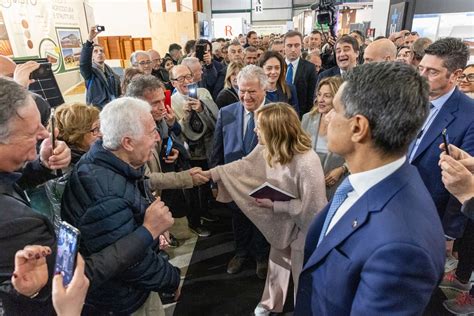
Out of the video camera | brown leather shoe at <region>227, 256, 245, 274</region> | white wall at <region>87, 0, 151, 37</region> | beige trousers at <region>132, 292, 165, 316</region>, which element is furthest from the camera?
white wall at <region>87, 0, 151, 37</region>

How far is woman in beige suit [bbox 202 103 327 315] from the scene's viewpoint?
1.93m

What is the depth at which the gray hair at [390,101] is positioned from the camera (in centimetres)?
88

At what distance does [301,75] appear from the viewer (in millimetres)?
4086

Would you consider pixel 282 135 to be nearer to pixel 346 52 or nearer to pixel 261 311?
pixel 261 311

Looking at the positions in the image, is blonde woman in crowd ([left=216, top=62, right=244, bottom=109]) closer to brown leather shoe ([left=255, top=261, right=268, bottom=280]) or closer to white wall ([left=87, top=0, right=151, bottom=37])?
brown leather shoe ([left=255, top=261, right=268, bottom=280])

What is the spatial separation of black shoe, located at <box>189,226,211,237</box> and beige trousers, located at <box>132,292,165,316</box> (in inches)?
66.8

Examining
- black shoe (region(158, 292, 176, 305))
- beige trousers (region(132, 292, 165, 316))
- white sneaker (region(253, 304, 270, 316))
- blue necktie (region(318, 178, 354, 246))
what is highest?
blue necktie (region(318, 178, 354, 246))

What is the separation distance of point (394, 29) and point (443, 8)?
4.13ft

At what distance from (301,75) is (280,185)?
250cm

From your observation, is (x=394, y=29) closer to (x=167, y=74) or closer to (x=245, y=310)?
(x=167, y=74)

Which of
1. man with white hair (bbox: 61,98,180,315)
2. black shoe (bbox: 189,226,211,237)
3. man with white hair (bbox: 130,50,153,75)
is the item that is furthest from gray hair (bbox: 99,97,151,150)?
man with white hair (bbox: 130,50,153,75)

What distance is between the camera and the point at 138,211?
146 centimetres

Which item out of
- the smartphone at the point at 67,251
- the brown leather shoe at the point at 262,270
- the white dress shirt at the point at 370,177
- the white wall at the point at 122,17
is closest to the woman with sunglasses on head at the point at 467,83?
the brown leather shoe at the point at 262,270

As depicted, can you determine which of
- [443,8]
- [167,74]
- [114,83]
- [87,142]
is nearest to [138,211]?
[87,142]
